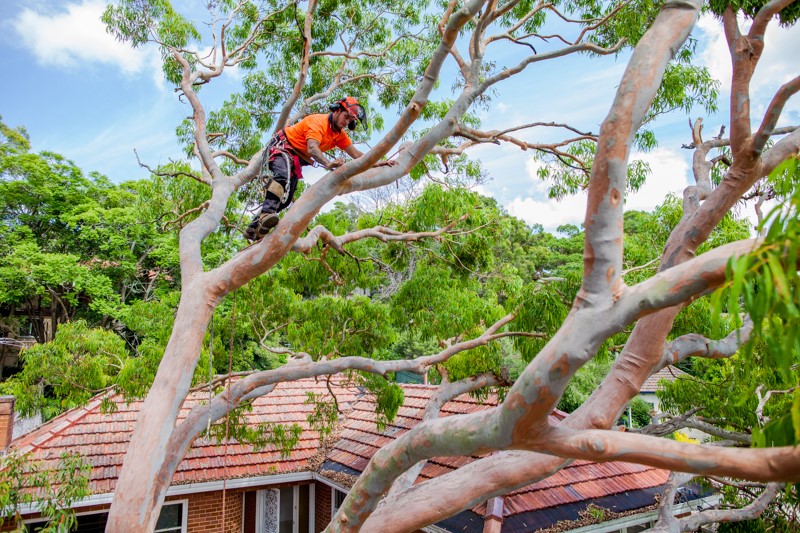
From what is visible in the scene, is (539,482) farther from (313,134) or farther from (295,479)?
(313,134)

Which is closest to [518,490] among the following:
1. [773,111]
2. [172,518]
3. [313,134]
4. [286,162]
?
[286,162]

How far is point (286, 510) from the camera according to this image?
10602mm

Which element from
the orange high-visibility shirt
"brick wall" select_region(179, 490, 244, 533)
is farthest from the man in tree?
"brick wall" select_region(179, 490, 244, 533)

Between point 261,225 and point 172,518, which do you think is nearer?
point 261,225

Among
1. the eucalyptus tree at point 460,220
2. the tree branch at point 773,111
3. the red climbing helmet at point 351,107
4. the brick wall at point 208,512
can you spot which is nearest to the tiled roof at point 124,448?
the brick wall at point 208,512

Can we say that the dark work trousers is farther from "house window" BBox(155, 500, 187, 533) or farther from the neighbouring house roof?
"house window" BBox(155, 500, 187, 533)

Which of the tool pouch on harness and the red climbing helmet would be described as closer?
the red climbing helmet

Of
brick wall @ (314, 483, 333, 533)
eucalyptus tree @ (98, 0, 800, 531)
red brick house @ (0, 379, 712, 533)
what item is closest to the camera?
eucalyptus tree @ (98, 0, 800, 531)

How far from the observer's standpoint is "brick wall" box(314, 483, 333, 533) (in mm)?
10242

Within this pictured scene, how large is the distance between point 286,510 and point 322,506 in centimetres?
74

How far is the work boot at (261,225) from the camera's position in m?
4.73

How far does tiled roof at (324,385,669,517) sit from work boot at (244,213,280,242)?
4099 mm

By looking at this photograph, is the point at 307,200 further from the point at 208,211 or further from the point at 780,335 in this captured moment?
the point at 780,335

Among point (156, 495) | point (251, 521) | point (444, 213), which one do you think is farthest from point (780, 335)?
point (251, 521)
